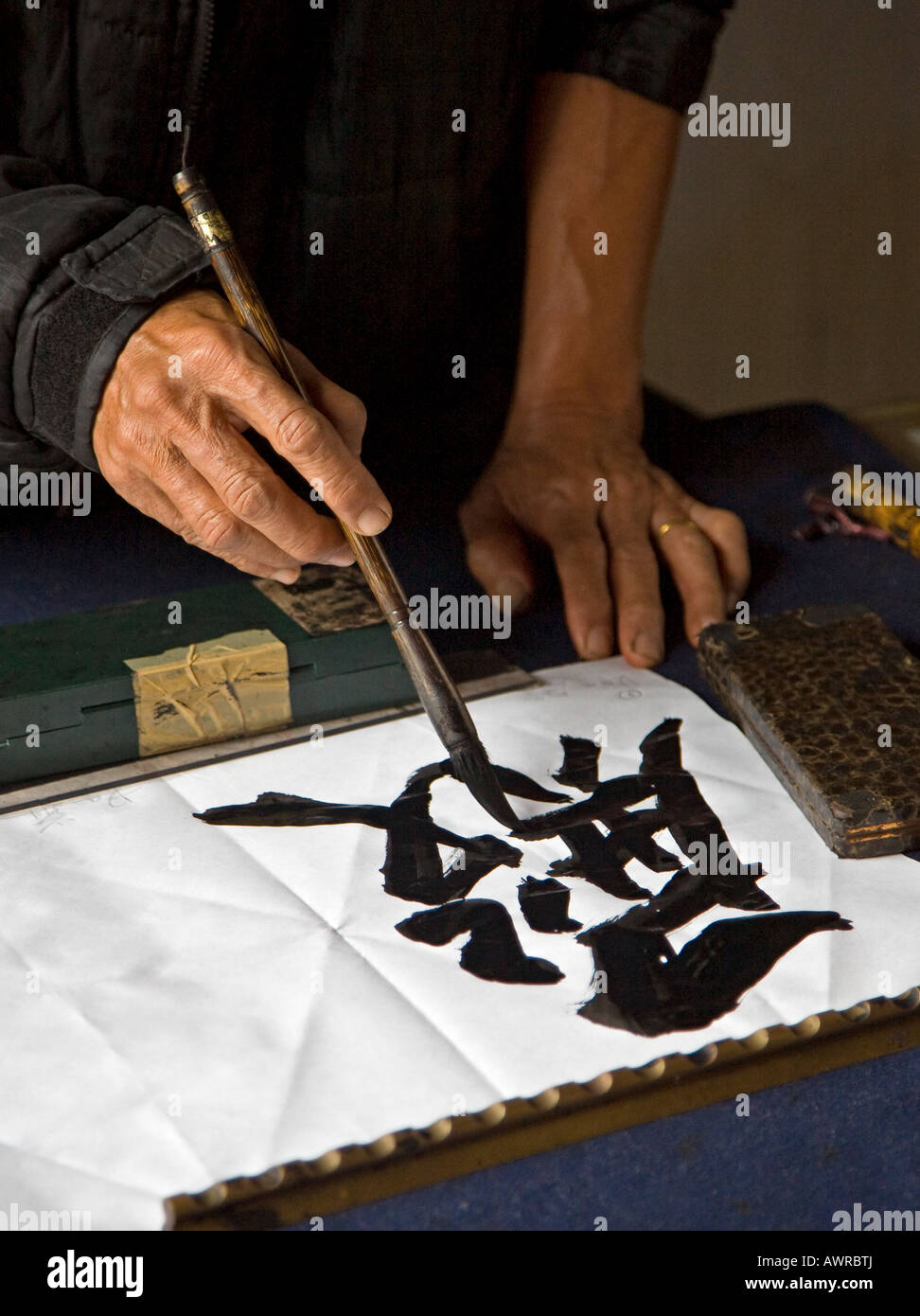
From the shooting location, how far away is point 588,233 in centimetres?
119

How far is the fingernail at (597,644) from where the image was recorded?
0.93 metres

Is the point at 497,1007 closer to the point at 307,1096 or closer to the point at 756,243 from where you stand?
the point at 307,1096

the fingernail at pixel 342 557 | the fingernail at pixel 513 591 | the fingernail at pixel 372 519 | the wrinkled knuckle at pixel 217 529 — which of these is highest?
the fingernail at pixel 372 519

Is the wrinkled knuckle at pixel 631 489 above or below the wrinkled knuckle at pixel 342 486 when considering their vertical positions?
below

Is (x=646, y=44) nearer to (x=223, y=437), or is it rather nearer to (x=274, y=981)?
(x=223, y=437)

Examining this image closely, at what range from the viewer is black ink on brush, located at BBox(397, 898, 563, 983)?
0.60 m

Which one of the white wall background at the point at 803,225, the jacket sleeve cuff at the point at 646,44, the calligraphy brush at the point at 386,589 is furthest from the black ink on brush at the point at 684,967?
the white wall background at the point at 803,225

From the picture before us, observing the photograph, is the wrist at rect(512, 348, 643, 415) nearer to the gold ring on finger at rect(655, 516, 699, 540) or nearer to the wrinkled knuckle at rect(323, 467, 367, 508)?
the gold ring on finger at rect(655, 516, 699, 540)

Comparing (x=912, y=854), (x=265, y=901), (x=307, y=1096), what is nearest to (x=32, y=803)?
(x=265, y=901)

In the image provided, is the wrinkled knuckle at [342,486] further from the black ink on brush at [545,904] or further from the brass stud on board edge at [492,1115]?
the brass stud on board edge at [492,1115]

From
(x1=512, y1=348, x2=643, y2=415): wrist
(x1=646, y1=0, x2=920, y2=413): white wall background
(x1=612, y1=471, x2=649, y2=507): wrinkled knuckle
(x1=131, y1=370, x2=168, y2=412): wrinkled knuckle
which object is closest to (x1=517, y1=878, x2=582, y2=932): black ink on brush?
(x1=131, y1=370, x2=168, y2=412): wrinkled knuckle

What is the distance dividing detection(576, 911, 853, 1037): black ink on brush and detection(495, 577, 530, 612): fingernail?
0.40m

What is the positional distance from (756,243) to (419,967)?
2.11 meters

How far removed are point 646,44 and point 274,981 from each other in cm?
96
